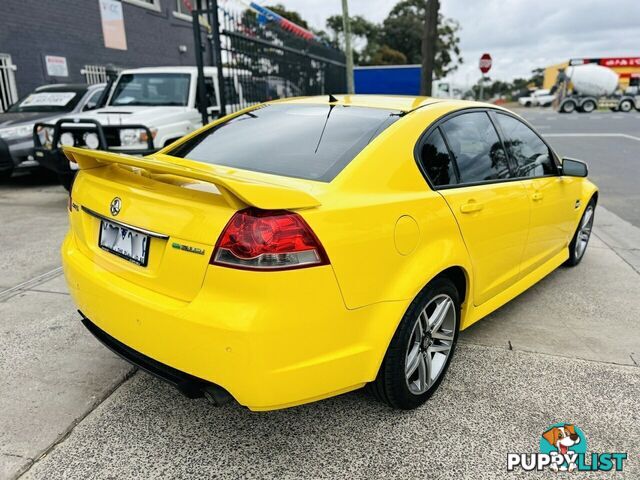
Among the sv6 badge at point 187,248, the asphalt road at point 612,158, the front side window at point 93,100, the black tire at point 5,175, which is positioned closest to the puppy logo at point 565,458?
the sv6 badge at point 187,248

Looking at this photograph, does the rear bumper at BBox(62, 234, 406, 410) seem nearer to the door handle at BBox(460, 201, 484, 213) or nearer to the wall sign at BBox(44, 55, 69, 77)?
the door handle at BBox(460, 201, 484, 213)

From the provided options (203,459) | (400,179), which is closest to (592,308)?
(400,179)

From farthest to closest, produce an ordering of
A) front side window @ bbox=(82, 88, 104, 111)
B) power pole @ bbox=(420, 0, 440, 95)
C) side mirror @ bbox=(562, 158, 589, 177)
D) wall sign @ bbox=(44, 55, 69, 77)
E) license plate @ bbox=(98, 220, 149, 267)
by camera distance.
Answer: wall sign @ bbox=(44, 55, 69, 77) → power pole @ bbox=(420, 0, 440, 95) → front side window @ bbox=(82, 88, 104, 111) → side mirror @ bbox=(562, 158, 589, 177) → license plate @ bbox=(98, 220, 149, 267)

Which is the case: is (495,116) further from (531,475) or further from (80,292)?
(80,292)

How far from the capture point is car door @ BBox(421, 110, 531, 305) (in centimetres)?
276

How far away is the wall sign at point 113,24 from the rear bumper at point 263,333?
584 inches

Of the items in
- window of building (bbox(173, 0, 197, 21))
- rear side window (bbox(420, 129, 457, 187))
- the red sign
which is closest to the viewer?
rear side window (bbox(420, 129, 457, 187))

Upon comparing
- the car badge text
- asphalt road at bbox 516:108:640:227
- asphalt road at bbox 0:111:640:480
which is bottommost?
asphalt road at bbox 516:108:640:227

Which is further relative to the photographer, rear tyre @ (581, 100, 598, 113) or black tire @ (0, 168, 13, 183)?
rear tyre @ (581, 100, 598, 113)

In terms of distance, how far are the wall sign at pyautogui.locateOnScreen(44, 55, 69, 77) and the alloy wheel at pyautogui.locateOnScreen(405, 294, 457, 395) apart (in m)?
13.4

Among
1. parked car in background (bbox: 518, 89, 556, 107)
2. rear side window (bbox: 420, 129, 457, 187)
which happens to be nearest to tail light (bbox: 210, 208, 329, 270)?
rear side window (bbox: 420, 129, 457, 187)

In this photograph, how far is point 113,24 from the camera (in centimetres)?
1505

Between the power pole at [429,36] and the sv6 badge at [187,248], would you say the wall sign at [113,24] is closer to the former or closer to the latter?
the power pole at [429,36]

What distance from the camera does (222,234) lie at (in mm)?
1981
